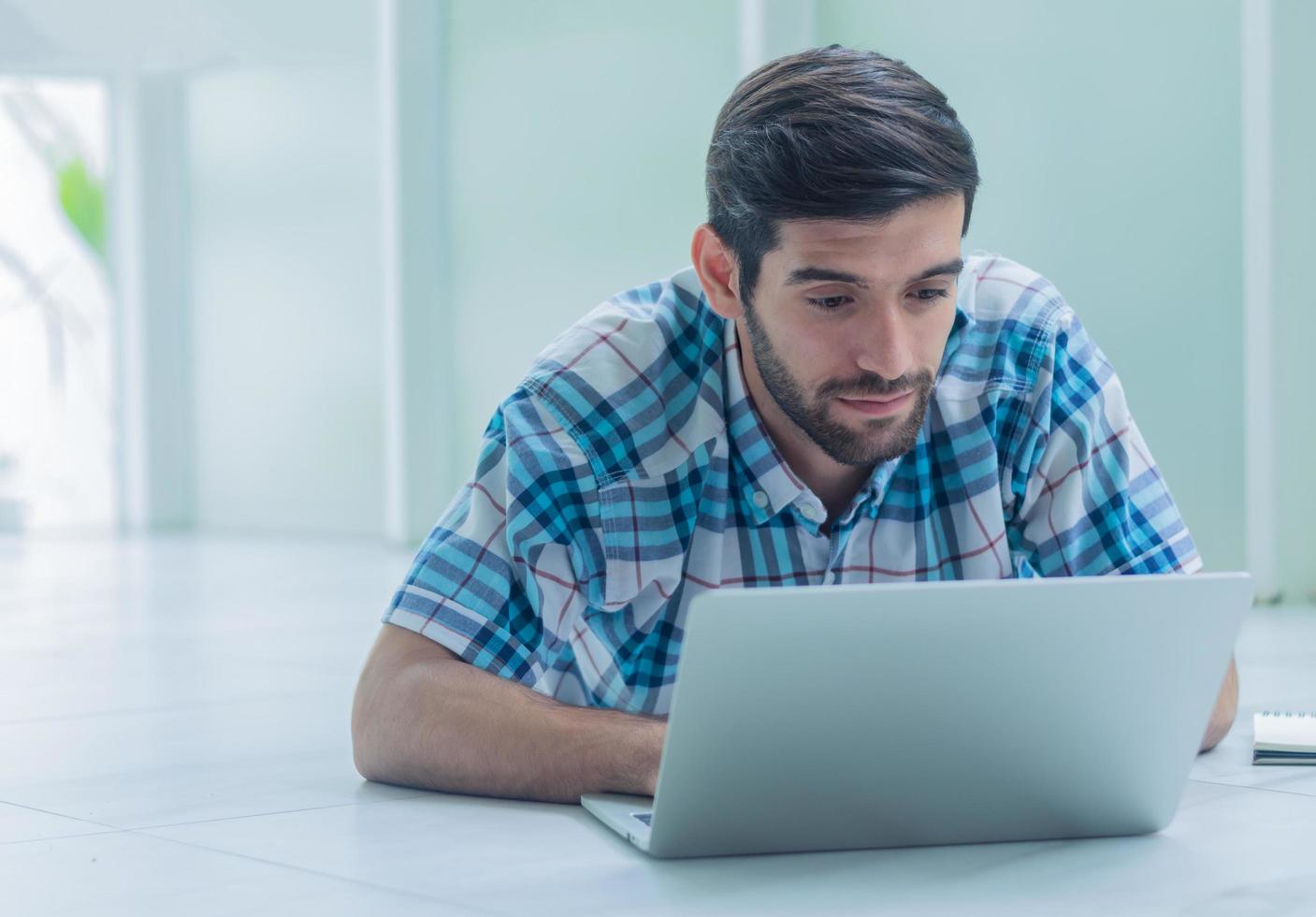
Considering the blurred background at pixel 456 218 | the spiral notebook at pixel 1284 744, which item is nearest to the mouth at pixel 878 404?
the spiral notebook at pixel 1284 744

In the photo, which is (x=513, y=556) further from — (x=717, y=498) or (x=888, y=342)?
(x=888, y=342)

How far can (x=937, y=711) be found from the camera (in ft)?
3.86

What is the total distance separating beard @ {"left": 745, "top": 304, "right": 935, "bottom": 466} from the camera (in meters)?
1.60

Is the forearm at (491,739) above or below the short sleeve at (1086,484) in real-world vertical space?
below

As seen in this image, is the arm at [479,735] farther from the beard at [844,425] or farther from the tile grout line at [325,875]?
the beard at [844,425]

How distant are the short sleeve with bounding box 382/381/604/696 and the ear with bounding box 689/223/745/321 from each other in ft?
0.73

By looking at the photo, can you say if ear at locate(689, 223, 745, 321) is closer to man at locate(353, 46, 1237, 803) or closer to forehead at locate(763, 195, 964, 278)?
man at locate(353, 46, 1237, 803)

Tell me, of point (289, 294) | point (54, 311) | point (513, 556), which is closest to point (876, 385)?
point (513, 556)

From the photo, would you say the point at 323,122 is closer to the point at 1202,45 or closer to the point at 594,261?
the point at 594,261

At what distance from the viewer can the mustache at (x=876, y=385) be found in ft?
5.23

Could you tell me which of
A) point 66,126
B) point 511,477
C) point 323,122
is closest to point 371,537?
point 323,122

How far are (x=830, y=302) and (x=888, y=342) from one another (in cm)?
7

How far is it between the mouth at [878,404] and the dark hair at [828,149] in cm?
16

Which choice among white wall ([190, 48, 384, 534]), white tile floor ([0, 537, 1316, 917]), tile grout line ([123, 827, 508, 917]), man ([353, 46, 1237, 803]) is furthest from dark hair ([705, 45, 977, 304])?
white wall ([190, 48, 384, 534])
